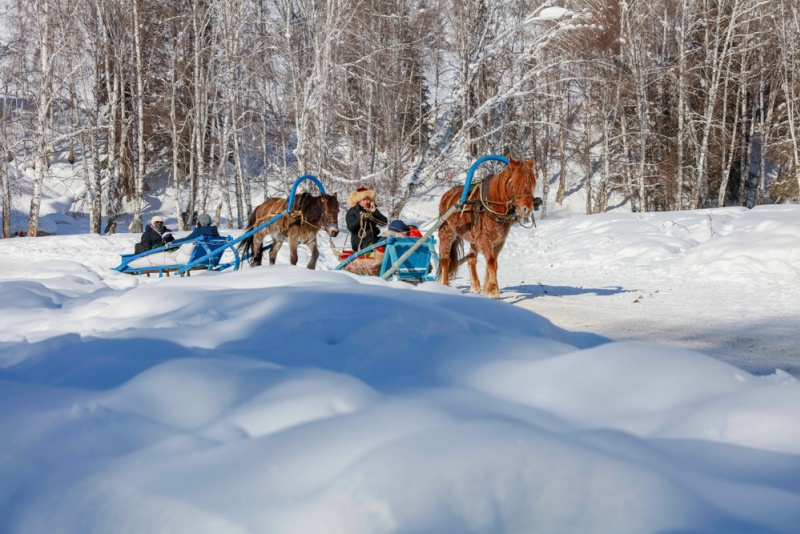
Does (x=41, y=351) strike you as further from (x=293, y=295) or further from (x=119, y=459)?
(x=119, y=459)

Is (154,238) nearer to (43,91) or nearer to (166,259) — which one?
(166,259)

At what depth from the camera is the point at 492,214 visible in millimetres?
8680

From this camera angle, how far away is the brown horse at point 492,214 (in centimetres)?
813

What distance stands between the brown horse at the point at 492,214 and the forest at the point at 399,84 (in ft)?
29.8

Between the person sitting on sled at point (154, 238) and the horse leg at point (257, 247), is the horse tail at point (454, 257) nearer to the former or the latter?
the horse leg at point (257, 247)

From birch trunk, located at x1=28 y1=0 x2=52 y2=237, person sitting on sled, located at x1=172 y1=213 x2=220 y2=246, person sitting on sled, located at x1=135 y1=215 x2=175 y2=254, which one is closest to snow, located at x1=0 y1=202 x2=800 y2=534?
person sitting on sled, located at x1=172 y1=213 x2=220 y2=246

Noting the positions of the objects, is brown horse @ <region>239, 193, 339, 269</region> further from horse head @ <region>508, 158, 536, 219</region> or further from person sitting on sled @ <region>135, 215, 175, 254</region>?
horse head @ <region>508, 158, 536, 219</region>

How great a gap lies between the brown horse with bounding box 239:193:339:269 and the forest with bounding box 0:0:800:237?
6.08 meters

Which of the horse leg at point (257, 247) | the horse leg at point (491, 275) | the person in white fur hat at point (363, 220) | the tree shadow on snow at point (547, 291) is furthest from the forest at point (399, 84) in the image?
the horse leg at point (491, 275)

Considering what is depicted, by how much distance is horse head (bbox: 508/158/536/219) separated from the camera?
26.2 feet

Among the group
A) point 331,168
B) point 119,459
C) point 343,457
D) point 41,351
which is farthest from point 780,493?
point 331,168

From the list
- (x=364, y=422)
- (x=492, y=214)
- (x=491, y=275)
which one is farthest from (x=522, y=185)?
(x=364, y=422)

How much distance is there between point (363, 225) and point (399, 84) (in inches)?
436

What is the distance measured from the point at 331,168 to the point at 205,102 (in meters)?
5.12
